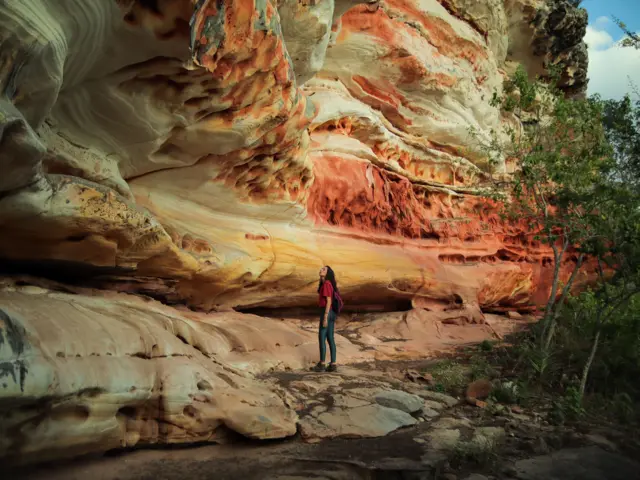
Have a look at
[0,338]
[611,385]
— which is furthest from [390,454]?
[611,385]

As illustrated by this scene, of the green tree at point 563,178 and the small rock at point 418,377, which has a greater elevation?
the green tree at point 563,178

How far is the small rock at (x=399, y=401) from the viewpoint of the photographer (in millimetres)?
4816

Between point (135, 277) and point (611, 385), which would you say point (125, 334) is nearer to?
point (135, 277)

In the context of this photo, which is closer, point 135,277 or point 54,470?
point 54,470

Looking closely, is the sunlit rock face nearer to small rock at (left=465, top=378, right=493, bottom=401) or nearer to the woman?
the woman

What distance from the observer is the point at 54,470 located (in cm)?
302

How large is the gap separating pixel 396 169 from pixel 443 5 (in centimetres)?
610

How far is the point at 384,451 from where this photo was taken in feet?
12.6

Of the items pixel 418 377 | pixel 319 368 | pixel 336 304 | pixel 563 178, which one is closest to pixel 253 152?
pixel 336 304

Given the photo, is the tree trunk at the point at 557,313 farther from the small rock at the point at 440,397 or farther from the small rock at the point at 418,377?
the small rock at the point at 440,397

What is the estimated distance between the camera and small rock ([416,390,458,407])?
213 inches

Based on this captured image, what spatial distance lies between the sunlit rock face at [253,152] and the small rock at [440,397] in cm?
331

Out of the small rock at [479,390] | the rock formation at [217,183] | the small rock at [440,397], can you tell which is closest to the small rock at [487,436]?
the small rock at [440,397]

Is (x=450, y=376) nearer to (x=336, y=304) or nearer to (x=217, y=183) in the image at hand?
(x=336, y=304)
